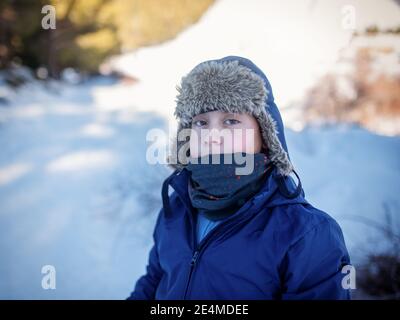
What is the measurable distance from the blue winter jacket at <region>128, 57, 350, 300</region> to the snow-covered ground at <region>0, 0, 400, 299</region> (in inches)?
35.8

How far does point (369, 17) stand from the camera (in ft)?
5.63

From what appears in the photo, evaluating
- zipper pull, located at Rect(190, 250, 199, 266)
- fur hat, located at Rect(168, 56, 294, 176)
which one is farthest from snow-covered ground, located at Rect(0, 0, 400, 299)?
zipper pull, located at Rect(190, 250, 199, 266)

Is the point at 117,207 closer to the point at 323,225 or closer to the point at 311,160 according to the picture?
the point at 311,160

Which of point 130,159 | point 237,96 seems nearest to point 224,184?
point 237,96

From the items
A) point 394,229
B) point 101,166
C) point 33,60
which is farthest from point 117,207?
point 394,229

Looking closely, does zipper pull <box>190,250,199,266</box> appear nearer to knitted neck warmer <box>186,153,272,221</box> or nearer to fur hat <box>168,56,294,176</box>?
knitted neck warmer <box>186,153,272,221</box>

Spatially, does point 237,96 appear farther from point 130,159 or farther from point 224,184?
point 130,159

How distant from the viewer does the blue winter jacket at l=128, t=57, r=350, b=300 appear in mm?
920

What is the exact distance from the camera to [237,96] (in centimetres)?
106

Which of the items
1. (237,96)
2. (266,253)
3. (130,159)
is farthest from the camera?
(130,159)

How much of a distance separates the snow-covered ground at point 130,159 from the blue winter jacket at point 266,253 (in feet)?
2.98

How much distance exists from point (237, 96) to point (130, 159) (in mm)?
1382

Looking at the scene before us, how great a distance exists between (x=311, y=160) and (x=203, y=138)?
126 centimetres

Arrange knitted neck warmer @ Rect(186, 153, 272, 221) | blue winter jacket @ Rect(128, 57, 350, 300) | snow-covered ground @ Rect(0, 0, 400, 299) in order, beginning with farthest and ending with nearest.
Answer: snow-covered ground @ Rect(0, 0, 400, 299) → knitted neck warmer @ Rect(186, 153, 272, 221) → blue winter jacket @ Rect(128, 57, 350, 300)
